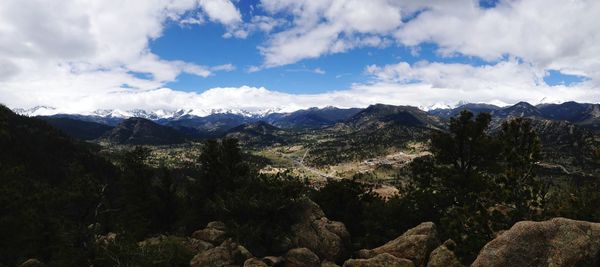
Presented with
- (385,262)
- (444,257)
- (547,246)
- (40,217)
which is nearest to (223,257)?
(385,262)

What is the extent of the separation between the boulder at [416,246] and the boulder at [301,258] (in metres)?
4.90

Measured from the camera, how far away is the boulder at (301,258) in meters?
41.3

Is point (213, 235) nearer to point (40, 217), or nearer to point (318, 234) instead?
point (318, 234)

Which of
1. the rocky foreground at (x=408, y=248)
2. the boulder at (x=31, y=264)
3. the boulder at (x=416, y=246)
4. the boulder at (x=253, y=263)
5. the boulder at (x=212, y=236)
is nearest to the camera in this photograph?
the rocky foreground at (x=408, y=248)

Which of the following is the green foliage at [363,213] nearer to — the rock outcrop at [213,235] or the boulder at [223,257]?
the boulder at [223,257]

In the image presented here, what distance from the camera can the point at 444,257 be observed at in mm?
34531

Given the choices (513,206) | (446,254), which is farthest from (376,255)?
(513,206)

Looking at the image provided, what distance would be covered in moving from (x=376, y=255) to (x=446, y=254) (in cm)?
705

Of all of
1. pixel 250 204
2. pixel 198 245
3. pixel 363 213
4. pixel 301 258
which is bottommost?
pixel 198 245

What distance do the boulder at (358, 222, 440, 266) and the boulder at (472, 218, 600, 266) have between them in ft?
33.0

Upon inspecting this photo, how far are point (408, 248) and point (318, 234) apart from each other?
38.6 ft

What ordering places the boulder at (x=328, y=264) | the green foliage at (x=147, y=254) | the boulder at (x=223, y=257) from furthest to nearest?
the boulder at (x=328, y=264) → the boulder at (x=223, y=257) → the green foliage at (x=147, y=254)

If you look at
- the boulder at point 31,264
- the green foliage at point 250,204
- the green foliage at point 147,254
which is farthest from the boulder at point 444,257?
the boulder at point 31,264

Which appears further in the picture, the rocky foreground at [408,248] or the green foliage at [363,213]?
the green foliage at [363,213]
